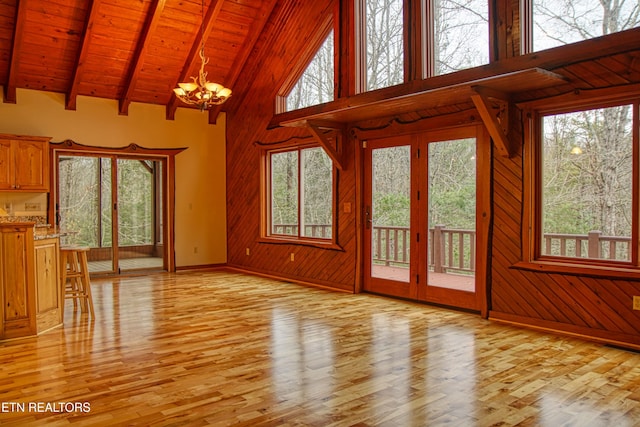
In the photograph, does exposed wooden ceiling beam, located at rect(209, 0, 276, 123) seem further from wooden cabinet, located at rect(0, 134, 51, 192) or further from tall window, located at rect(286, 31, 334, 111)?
wooden cabinet, located at rect(0, 134, 51, 192)

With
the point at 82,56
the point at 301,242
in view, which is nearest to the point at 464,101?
the point at 301,242

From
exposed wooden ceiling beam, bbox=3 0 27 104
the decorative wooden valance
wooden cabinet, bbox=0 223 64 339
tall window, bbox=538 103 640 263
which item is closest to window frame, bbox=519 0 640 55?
the decorative wooden valance

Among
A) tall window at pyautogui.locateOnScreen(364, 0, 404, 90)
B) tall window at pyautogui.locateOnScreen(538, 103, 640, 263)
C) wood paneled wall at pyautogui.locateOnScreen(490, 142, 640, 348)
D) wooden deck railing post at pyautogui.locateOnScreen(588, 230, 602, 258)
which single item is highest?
tall window at pyautogui.locateOnScreen(364, 0, 404, 90)

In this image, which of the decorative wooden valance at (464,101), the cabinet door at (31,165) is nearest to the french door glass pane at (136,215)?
the cabinet door at (31,165)

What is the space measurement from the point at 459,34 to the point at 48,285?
5.07 m

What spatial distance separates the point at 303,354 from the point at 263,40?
19.1ft

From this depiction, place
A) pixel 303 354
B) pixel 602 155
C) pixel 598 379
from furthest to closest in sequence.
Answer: pixel 602 155
pixel 303 354
pixel 598 379

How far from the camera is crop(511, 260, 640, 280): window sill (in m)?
4.12

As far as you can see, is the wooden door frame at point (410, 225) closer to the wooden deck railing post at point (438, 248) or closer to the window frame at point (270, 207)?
the wooden deck railing post at point (438, 248)

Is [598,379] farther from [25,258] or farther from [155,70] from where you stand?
[155,70]

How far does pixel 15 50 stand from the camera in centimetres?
667

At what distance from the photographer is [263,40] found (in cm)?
811

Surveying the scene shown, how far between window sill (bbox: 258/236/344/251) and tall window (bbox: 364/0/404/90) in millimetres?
2243

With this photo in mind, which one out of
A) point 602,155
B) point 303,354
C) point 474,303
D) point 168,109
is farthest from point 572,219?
point 168,109
